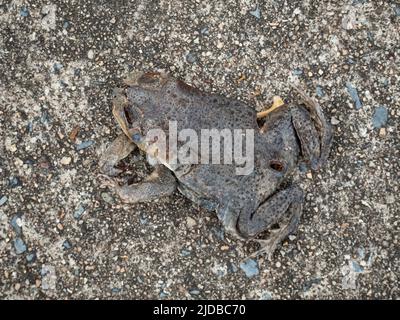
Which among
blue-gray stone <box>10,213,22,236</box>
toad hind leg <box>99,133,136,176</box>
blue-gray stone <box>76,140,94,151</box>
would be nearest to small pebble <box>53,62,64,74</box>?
blue-gray stone <box>76,140,94,151</box>

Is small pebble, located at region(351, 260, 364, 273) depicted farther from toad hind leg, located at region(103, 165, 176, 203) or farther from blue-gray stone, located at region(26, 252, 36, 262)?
blue-gray stone, located at region(26, 252, 36, 262)

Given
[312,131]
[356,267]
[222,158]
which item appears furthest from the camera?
[356,267]

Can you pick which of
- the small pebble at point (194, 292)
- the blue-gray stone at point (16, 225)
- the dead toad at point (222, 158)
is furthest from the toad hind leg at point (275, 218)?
the blue-gray stone at point (16, 225)

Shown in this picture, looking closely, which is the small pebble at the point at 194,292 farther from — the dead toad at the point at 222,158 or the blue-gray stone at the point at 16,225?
the blue-gray stone at the point at 16,225

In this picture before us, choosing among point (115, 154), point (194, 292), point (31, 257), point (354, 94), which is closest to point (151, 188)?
point (115, 154)

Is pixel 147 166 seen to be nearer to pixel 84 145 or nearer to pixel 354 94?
pixel 84 145

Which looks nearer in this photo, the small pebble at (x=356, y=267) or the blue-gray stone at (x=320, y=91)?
the small pebble at (x=356, y=267)

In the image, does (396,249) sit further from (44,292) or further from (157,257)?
(44,292)
